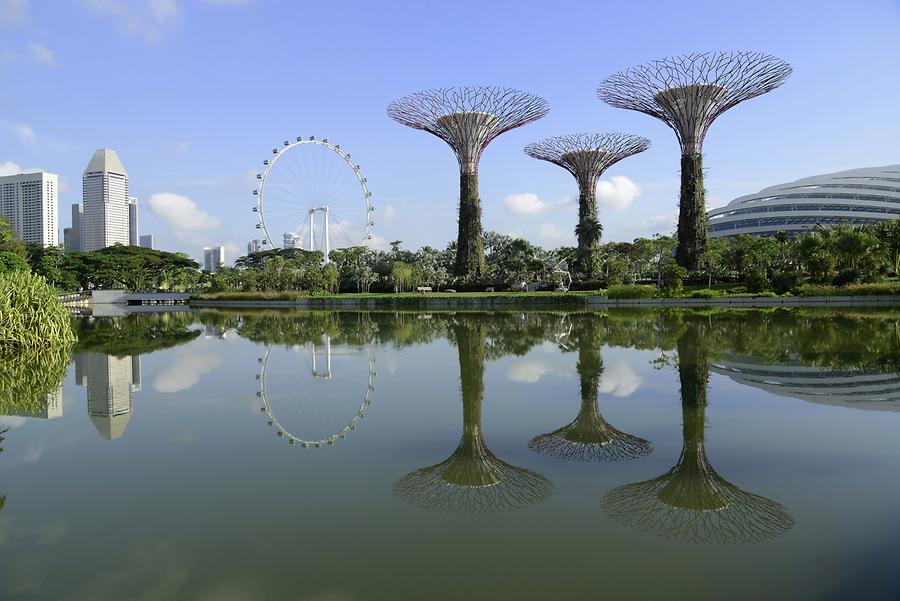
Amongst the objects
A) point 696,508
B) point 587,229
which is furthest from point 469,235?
point 696,508

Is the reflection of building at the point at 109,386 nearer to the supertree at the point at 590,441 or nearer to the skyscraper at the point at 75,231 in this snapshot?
Result: the supertree at the point at 590,441

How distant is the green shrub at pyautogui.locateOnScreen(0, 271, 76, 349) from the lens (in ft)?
58.7

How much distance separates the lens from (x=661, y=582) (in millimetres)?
4059

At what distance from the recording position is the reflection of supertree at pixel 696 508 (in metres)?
4.86

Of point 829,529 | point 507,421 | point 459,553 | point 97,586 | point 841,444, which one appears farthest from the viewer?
point 507,421

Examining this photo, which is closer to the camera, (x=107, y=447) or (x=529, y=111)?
(x=107, y=447)

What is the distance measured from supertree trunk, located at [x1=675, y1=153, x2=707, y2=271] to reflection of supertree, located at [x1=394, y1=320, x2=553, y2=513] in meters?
52.7

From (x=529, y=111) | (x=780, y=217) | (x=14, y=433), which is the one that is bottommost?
(x=14, y=433)

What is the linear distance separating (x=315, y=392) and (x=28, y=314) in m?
12.4

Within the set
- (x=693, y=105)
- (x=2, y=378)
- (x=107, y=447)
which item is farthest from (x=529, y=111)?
(x=107, y=447)

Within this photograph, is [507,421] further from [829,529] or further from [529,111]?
[529,111]

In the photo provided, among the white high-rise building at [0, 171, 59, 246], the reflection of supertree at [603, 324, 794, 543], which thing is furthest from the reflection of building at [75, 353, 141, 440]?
the white high-rise building at [0, 171, 59, 246]

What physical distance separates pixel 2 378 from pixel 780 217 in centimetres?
10208

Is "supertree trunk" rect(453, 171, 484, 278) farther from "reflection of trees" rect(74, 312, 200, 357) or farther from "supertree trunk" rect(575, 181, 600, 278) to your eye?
"reflection of trees" rect(74, 312, 200, 357)
